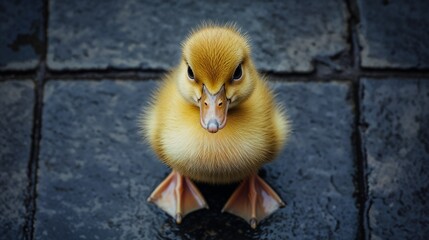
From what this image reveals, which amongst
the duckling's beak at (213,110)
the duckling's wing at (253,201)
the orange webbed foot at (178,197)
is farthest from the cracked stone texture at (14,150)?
the duckling's beak at (213,110)

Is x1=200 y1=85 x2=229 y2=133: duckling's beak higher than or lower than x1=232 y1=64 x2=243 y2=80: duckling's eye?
lower

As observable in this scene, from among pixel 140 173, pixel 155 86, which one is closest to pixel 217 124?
pixel 140 173

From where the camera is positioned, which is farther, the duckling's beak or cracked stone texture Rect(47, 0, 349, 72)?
cracked stone texture Rect(47, 0, 349, 72)

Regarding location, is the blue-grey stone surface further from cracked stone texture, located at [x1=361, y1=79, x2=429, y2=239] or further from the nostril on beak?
the nostril on beak

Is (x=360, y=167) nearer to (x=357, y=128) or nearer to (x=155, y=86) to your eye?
(x=357, y=128)

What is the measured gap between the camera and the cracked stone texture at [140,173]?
174cm

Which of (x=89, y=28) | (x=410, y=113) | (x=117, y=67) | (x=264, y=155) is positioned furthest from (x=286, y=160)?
(x=89, y=28)

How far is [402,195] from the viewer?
1.79 m

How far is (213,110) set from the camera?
1.37 m

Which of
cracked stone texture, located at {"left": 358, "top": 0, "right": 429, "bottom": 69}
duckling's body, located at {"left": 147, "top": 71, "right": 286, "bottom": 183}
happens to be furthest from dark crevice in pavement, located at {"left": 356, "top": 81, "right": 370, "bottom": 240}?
duckling's body, located at {"left": 147, "top": 71, "right": 286, "bottom": 183}

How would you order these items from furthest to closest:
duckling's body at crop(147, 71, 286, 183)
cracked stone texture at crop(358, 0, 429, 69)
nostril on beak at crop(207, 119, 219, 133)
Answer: cracked stone texture at crop(358, 0, 429, 69) < duckling's body at crop(147, 71, 286, 183) < nostril on beak at crop(207, 119, 219, 133)

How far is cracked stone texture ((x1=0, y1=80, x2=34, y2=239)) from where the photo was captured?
1.75 metres

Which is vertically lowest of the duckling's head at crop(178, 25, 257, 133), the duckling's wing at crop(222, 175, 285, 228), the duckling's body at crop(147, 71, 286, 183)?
the duckling's wing at crop(222, 175, 285, 228)

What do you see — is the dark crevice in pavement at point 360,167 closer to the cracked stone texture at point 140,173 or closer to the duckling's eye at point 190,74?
the cracked stone texture at point 140,173
